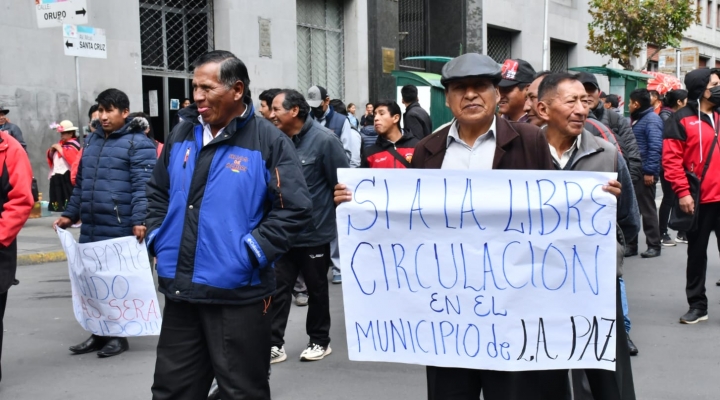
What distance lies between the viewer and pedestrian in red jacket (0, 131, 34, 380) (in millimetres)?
5219

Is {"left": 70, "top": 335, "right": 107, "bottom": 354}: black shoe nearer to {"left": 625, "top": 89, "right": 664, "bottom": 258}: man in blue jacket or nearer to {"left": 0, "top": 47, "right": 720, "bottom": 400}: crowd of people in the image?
{"left": 0, "top": 47, "right": 720, "bottom": 400}: crowd of people

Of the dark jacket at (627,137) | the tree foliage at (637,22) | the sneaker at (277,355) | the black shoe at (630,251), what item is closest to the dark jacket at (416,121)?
the dark jacket at (627,137)

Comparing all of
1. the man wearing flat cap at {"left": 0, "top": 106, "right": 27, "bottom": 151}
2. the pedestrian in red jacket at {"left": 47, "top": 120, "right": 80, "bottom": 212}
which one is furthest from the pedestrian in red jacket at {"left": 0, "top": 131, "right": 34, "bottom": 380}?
the pedestrian in red jacket at {"left": 47, "top": 120, "right": 80, "bottom": 212}

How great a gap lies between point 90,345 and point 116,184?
4.12 ft

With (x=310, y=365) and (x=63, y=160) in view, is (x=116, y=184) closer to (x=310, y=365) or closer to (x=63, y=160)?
(x=310, y=365)

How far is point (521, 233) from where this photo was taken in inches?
137

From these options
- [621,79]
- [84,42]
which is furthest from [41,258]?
[621,79]

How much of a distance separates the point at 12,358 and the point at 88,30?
23.1 ft

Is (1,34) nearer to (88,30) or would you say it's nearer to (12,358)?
(88,30)

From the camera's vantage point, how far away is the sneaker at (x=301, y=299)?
8.06m

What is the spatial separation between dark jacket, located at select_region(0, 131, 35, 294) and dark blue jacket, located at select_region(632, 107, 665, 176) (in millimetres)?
7604

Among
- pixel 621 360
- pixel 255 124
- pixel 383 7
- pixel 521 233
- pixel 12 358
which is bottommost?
pixel 12 358

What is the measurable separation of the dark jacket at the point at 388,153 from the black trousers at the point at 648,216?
456cm

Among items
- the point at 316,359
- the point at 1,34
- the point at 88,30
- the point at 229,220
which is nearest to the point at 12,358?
the point at 316,359
